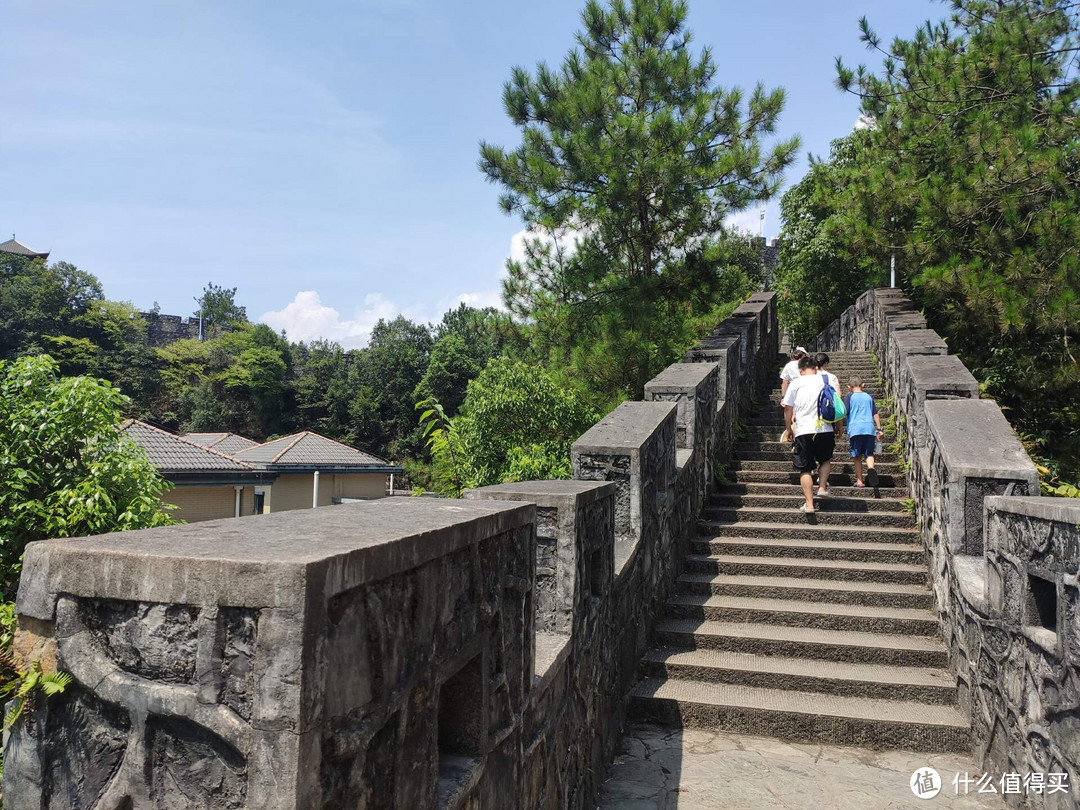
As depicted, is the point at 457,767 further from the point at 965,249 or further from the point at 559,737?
the point at 965,249

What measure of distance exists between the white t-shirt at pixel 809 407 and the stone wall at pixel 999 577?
70 centimetres

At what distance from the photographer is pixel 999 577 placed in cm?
358

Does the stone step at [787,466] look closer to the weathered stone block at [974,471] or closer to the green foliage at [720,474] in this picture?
the green foliage at [720,474]

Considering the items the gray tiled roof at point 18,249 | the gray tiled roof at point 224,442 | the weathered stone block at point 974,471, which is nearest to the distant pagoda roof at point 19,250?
the gray tiled roof at point 18,249

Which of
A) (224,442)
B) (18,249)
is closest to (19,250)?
(18,249)

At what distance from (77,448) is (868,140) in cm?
909

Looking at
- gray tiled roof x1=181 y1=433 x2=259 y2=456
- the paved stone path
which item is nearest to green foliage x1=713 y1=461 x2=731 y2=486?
the paved stone path

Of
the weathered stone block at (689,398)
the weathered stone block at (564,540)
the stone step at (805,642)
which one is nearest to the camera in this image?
the weathered stone block at (564,540)

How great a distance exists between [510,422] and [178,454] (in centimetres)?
996

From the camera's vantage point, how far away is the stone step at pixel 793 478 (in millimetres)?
6512

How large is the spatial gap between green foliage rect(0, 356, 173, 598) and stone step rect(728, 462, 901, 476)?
4997mm

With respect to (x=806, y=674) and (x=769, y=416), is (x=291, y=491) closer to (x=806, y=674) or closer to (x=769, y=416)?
(x=769, y=416)

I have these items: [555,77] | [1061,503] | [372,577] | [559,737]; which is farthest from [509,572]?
[555,77]

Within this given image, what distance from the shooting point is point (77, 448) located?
17.1ft
